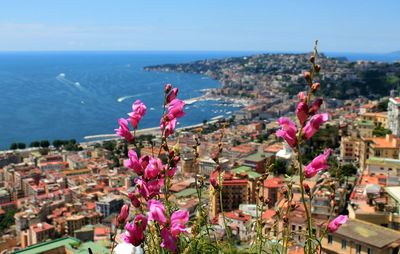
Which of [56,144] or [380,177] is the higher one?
[380,177]

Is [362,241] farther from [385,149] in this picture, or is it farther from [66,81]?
[66,81]

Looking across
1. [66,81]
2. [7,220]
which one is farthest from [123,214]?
[66,81]

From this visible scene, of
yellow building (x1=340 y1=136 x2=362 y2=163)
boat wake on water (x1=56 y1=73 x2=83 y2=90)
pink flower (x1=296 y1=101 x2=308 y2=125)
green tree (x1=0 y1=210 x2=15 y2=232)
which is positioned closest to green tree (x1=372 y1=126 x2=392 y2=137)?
yellow building (x1=340 y1=136 x2=362 y2=163)

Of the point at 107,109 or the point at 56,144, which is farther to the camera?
the point at 107,109

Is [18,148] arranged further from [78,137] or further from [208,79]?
[208,79]

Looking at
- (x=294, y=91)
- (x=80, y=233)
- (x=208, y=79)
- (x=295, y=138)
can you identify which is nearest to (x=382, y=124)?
(x=80, y=233)

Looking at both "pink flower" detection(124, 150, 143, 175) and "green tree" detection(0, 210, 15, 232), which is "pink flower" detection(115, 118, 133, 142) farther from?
"green tree" detection(0, 210, 15, 232)
